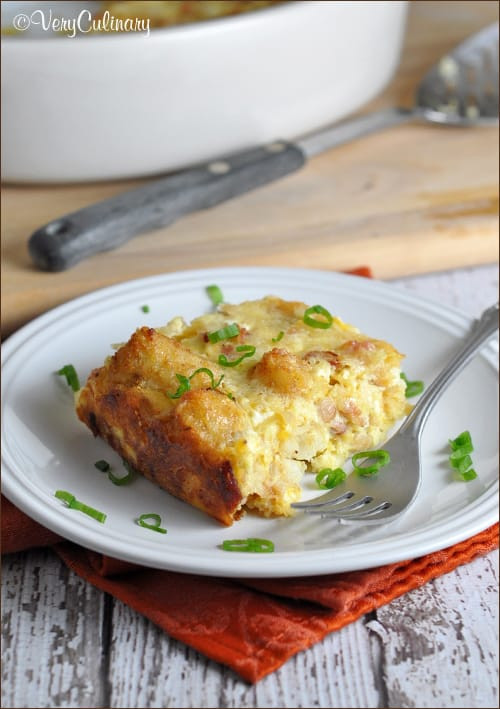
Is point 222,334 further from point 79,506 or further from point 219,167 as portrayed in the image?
point 219,167

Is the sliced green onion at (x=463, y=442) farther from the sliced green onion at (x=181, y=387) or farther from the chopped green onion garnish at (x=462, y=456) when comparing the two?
the sliced green onion at (x=181, y=387)

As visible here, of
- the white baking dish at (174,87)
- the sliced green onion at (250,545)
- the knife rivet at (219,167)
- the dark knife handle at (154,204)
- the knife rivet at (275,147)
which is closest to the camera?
the sliced green onion at (250,545)

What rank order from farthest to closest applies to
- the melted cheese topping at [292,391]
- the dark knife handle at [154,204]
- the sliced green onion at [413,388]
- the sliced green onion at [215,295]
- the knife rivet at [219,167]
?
the knife rivet at [219,167] < the dark knife handle at [154,204] < the sliced green onion at [215,295] < the sliced green onion at [413,388] < the melted cheese topping at [292,391]

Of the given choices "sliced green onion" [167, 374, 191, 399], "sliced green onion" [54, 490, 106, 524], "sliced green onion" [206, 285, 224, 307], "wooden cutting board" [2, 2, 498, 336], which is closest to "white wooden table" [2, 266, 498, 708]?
"sliced green onion" [54, 490, 106, 524]

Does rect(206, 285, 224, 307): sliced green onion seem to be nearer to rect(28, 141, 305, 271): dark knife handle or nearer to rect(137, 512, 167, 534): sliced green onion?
rect(28, 141, 305, 271): dark knife handle

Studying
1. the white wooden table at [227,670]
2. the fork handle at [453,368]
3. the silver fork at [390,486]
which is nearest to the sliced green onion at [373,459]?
the silver fork at [390,486]

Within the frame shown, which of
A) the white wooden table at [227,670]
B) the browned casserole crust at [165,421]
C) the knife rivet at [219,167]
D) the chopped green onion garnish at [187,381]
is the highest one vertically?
the chopped green onion garnish at [187,381]

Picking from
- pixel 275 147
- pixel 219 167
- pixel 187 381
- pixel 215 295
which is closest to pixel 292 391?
pixel 187 381
